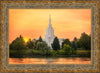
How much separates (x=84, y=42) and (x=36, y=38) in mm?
1727

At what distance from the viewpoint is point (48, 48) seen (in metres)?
6.81

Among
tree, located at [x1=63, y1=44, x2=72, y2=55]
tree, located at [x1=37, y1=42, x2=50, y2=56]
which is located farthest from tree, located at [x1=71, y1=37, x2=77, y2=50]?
tree, located at [x1=37, y1=42, x2=50, y2=56]

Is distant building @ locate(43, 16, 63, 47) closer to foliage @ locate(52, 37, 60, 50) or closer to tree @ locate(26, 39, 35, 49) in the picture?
foliage @ locate(52, 37, 60, 50)

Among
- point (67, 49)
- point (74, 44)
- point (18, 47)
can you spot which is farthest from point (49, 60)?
point (18, 47)

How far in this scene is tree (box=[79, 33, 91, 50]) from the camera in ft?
21.6

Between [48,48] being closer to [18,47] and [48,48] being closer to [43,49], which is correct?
[43,49]

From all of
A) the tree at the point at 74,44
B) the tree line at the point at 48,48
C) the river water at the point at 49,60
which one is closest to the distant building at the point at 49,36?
the tree line at the point at 48,48

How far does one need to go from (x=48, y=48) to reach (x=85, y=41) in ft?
4.44

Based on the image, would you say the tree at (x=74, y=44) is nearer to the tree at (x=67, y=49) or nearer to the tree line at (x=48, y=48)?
the tree line at (x=48, y=48)

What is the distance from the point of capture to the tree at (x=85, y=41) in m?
6.59

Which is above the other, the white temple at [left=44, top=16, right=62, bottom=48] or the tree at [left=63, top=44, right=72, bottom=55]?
the white temple at [left=44, top=16, right=62, bottom=48]

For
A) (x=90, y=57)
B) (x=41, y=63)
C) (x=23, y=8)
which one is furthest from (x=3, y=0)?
(x=90, y=57)

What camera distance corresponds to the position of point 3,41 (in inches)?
256

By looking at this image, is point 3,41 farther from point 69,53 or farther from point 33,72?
point 69,53
